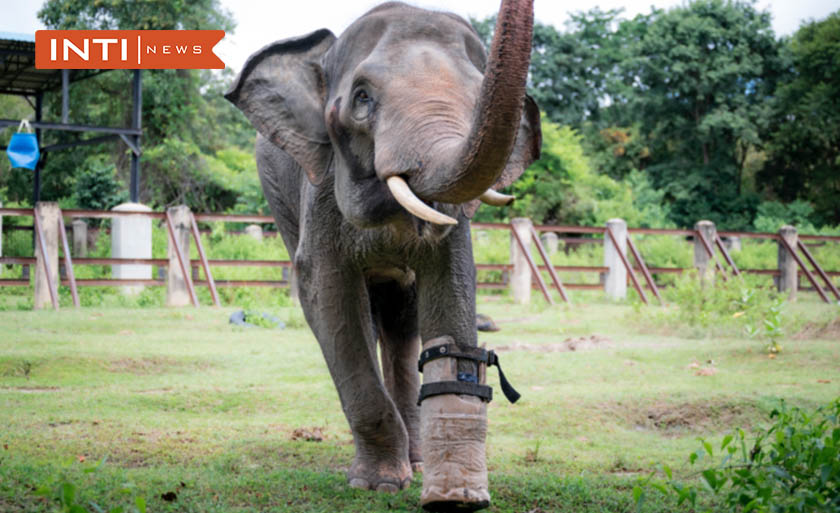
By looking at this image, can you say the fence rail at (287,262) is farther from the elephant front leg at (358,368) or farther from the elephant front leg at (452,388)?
the elephant front leg at (452,388)

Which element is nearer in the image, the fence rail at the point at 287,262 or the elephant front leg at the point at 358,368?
the elephant front leg at the point at 358,368

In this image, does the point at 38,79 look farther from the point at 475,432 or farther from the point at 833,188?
the point at 833,188

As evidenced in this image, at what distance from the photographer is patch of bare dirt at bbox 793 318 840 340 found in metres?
9.50

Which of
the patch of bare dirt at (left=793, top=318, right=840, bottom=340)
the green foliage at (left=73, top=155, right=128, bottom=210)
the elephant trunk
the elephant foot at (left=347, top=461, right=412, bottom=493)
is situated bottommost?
the elephant foot at (left=347, top=461, right=412, bottom=493)

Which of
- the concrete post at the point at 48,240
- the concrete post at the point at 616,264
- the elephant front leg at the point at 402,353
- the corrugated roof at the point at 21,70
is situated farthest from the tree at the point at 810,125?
→ the concrete post at the point at 48,240

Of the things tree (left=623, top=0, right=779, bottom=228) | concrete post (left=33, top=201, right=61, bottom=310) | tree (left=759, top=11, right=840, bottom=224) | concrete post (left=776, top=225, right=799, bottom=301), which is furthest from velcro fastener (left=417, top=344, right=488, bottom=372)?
tree (left=623, top=0, right=779, bottom=228)

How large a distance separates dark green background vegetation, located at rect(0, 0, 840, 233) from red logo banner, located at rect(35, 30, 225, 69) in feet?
37.9

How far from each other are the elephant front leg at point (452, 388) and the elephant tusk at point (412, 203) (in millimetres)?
539

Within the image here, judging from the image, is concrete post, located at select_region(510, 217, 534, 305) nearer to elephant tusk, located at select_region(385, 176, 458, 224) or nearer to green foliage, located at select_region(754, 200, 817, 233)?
elephant tusk, located at select_region(385, 176, 458, 224)

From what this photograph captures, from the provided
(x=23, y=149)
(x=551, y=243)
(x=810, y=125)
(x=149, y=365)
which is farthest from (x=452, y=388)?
(x=810, y=125)

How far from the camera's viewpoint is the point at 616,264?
1577 centimetres

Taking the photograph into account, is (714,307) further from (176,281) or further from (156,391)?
(176,281)

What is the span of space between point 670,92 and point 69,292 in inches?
1011

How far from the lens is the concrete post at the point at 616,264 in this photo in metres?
15.7
